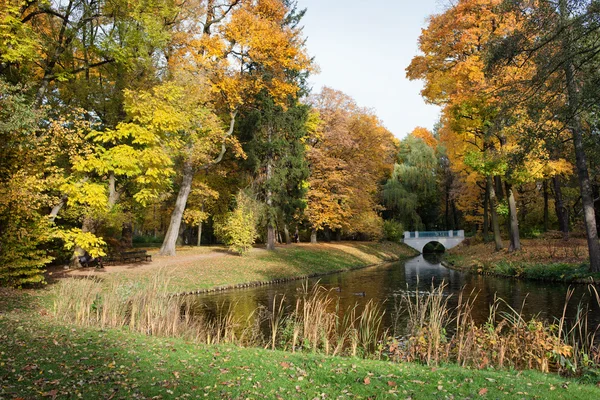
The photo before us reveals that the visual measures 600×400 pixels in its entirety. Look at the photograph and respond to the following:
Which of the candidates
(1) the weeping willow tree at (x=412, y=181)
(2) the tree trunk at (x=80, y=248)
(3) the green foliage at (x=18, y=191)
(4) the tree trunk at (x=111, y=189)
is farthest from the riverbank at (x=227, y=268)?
(1) the weeping willow tree at (x=412, y=181)

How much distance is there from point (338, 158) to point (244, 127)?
37.7 feet

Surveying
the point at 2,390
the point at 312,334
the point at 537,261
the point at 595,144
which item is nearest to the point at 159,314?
the point at 312,334

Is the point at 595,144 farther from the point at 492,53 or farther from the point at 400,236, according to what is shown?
the point at 400,236

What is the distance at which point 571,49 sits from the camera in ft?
32.1

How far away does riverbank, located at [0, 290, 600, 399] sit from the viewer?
203 inches

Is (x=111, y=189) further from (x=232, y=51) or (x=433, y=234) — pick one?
(x=433, y=234)

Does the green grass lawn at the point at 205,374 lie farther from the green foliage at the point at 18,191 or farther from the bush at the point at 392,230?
the bush at the point at 392,230

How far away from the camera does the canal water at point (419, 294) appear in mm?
12055

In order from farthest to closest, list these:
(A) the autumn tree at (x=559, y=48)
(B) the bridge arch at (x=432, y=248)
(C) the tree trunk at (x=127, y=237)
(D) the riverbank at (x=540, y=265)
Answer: (B) the bridge arch at (x=432, y=248), (C) the tree trunk at (x=127, y=237), (D) the riverbank at (x=540, y=265), (A) the autumn tree at (x=559, y=48)

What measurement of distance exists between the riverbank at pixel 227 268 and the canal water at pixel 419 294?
1.08 m

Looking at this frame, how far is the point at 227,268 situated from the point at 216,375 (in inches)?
590

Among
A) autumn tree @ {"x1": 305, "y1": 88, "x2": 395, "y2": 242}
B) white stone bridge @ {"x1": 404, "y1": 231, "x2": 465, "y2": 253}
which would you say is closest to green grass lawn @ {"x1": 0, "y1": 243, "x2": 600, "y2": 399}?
autumn tree @ {"x1": 305, "y1": 88, "x2": 395, "y2": 242}

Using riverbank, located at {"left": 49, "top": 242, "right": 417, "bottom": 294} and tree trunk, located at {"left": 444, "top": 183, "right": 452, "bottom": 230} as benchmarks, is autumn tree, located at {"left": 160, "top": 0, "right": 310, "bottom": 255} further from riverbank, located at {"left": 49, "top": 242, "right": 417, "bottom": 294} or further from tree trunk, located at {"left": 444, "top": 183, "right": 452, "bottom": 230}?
tree trunk, located at {"left": 444, "top": 183, "right": 452, "bottom": 230}

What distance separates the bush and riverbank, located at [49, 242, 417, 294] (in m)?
13.1
